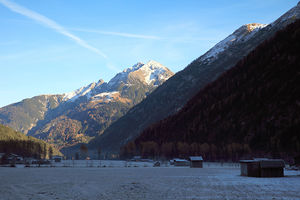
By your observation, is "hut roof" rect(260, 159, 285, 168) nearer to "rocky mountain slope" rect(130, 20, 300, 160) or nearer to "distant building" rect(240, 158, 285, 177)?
"distant building" rect(240, 158, 285, 177)

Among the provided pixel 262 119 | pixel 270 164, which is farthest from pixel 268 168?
pixel 262 119

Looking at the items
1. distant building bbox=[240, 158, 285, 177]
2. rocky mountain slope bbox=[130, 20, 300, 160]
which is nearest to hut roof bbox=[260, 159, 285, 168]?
distant building bbox=[240, 158, 285, 177]

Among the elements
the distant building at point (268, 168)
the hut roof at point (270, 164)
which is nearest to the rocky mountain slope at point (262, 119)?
the distant building at point (268, 168)

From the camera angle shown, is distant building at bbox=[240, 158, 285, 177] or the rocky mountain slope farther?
the rocky mountain slope

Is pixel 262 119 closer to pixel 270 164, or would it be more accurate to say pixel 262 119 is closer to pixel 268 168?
pixel 270 164

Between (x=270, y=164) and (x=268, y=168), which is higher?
(x=270, y=164)

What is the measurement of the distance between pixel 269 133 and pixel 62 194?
123m

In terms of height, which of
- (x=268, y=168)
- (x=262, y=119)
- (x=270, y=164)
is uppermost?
(x=262, y=119)

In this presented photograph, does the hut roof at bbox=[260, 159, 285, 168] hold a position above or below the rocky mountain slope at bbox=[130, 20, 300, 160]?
below

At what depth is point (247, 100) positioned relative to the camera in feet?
→ 602

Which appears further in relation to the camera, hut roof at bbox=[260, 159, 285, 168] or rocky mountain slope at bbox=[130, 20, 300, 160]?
rocky mountain slope at bbox=[130, 20, 300, 160]

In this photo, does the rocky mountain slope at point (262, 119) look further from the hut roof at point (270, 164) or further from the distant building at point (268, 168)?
the hut roof at point (270, 164)

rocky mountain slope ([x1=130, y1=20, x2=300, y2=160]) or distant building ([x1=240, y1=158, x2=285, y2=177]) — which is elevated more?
rocky mountain slope ([x1=130, y1=20, x2=300, y2=160])

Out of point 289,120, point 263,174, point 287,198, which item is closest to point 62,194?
point 287,198
